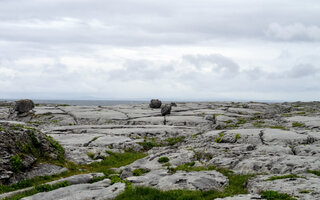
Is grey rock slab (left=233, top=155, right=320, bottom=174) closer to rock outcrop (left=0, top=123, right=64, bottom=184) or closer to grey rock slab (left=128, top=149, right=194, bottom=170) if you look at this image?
grey rock slab (left=128, top=149, right=194, bottom=170)

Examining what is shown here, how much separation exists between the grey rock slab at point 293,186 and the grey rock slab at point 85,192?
243 inches

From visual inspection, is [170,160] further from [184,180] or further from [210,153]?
[184,180]

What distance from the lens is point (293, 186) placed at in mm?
10516

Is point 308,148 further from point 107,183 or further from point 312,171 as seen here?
point 107,183

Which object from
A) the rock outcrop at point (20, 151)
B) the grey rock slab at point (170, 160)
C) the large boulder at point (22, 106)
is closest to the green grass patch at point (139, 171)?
the grey rock slab at point (170, 160)

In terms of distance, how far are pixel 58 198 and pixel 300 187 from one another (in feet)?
34.2

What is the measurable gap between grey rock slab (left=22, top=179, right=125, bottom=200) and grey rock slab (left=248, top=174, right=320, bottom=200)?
6177mm

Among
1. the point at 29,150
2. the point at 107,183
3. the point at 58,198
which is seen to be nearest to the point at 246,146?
the point at 107,183

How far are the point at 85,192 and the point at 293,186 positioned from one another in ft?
30.2

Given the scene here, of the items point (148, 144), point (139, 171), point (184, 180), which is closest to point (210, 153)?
point (139, 171)

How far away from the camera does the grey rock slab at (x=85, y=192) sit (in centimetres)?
1122

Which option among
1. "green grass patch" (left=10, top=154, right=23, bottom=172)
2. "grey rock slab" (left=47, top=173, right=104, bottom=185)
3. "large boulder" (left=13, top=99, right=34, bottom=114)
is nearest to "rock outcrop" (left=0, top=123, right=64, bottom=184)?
"green grass patch" (left=10, top=154, right=23, bottom=172)

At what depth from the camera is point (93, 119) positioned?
138ft

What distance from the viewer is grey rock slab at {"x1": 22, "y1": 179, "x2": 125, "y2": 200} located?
1122cm
